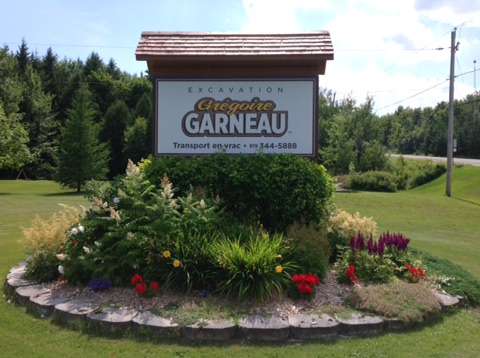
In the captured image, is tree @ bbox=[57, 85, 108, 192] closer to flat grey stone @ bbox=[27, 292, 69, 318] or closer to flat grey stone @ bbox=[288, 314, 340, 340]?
flat grey stone @ bbox=[27, 292, 69, 318]

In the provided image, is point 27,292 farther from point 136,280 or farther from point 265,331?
point 265,331

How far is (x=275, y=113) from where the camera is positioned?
748 cm

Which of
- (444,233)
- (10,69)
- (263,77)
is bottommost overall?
(444,233)

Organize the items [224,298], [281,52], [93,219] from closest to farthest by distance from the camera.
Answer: [224,298]
[93,219]
[281,52]

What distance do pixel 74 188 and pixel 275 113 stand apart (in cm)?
2801

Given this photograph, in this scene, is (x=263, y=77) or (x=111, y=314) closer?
(x=111, y=314)

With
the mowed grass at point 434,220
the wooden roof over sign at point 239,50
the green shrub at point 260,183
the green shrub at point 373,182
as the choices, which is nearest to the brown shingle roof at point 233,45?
the wooden roof over sign at point 239,50

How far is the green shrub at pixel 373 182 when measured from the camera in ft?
97.4

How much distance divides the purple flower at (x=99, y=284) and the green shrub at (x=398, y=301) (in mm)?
2606

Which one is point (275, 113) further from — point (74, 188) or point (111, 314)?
point (74, 188)

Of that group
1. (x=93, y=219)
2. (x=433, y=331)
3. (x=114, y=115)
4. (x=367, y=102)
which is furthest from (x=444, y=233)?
(x=114, y=115)

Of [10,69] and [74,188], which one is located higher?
[10,69]

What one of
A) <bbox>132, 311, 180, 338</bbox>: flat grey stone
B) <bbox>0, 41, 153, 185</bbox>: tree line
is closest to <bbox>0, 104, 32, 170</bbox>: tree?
<bbox>0, 41, 153, 185</bbox>: tree line

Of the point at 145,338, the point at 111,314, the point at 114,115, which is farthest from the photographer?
the point at 114,115
